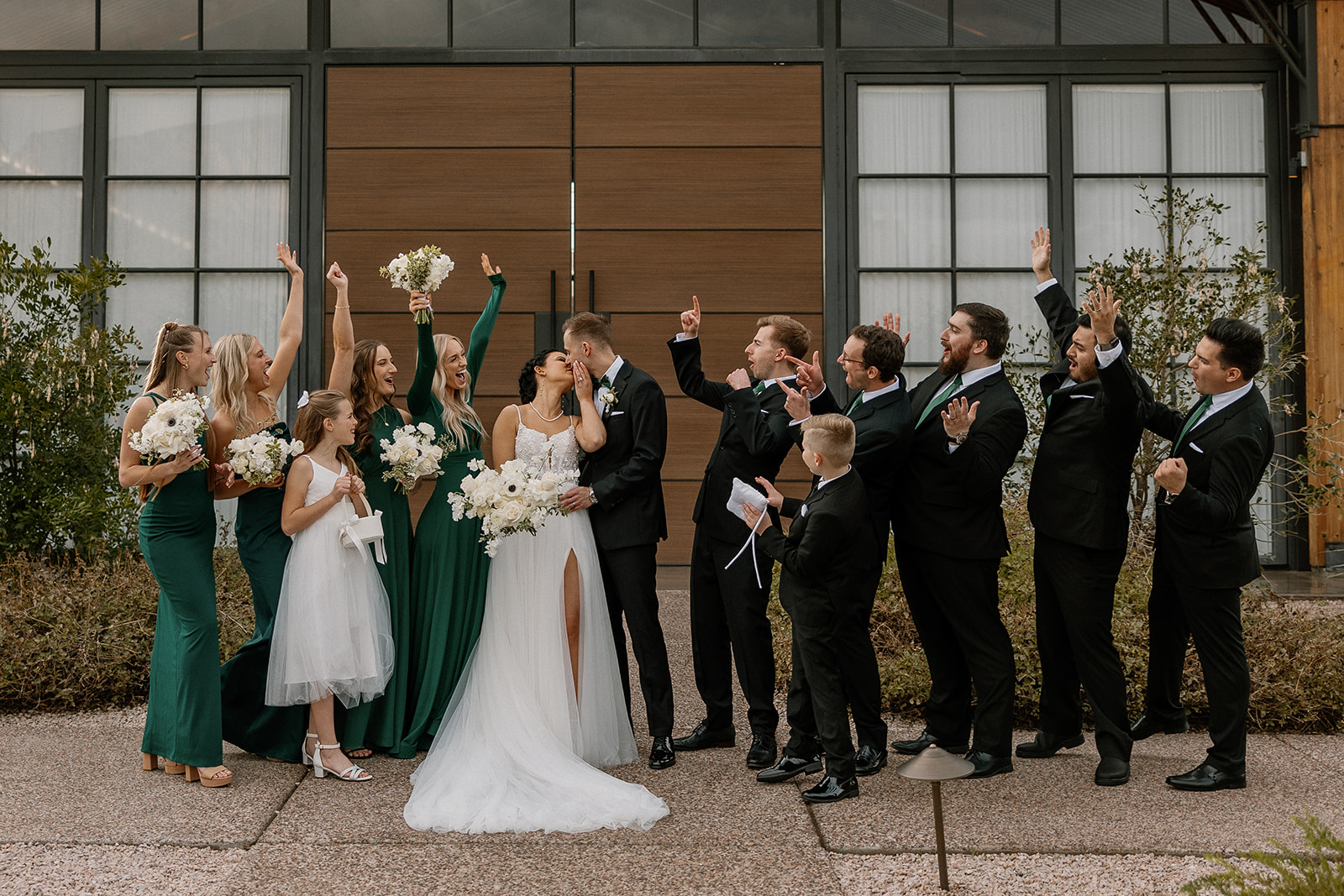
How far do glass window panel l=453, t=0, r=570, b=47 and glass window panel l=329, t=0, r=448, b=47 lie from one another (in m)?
0.16

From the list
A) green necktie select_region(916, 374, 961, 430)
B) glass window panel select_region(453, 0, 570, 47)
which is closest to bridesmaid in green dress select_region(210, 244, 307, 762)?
green necktie select_region(916, 374, 961, 430)

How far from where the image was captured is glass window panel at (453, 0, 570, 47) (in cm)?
1003

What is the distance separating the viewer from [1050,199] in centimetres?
1005

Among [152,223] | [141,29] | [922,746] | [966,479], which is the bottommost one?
[922,746]

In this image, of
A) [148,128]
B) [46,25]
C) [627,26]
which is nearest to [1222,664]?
[627,26]

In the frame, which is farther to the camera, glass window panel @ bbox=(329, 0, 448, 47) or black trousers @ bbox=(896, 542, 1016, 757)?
glass window panel @ bbox=(329, 0, 448, 47)

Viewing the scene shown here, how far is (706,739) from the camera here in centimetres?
480

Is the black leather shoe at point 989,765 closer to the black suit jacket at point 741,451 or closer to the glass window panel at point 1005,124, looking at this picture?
the black suit jacket at point 741,451

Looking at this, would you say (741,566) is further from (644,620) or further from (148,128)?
(148,128)

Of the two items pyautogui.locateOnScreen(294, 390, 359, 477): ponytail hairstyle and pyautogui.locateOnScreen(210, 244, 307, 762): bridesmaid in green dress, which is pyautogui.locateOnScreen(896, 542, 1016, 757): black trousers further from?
pyautogui.locateOnScreen(210, 244, 307, 762): bridesmaid in green dress

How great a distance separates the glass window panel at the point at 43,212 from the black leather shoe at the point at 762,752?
28.3 feet

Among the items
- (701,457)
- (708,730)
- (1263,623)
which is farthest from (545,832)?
(701,457)

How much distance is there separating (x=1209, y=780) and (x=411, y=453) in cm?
344

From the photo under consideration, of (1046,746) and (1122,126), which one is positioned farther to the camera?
(1122,126)
